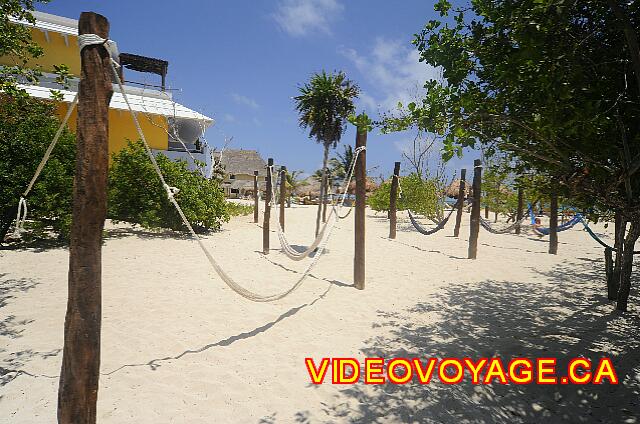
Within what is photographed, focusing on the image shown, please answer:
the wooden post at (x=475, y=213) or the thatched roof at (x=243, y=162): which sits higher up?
the thatched roof at (x=243, y=162)

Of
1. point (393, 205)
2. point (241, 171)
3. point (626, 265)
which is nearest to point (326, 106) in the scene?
point (393, 205)

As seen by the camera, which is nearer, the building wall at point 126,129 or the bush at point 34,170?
the bush at point 34,170

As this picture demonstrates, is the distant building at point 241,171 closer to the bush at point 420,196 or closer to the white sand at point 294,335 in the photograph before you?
the bush at point 420,196

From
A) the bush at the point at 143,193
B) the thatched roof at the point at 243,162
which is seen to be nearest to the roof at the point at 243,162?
the thatched roof at the point at 243,162

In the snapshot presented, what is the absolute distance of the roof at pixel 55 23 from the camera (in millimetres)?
11938

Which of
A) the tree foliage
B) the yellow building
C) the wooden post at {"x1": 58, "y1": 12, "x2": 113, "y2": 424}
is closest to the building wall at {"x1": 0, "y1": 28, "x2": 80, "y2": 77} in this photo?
the yellow building

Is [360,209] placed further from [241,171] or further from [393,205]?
[241,171]

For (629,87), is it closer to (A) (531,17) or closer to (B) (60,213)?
(A) (531,17)

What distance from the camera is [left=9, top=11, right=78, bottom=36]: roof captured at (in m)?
11.9

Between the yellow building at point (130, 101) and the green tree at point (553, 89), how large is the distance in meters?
9.75

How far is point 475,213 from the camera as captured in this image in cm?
728

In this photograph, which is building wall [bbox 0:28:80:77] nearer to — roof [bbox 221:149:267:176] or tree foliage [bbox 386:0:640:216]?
tree foliage [bbox 386:0:640:216]

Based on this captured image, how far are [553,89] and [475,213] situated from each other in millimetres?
5705

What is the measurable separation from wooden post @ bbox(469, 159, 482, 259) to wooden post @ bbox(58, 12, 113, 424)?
6796 mm
